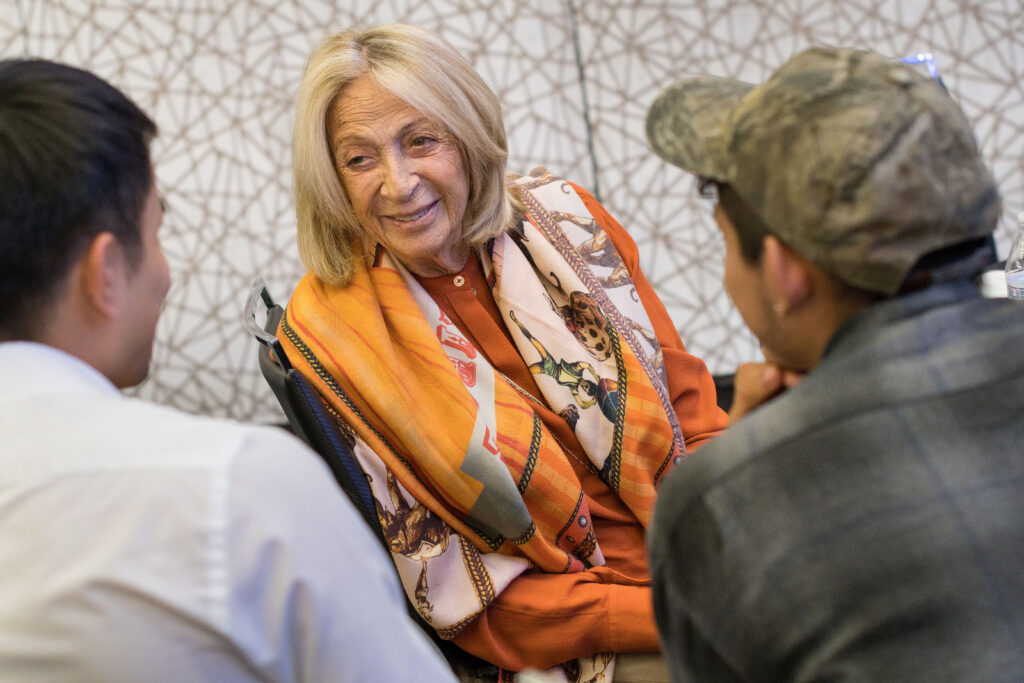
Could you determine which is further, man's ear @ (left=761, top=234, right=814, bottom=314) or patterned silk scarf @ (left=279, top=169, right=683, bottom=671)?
patterned silk scarf @ (left=279, top=169, right=683, bottom=671)

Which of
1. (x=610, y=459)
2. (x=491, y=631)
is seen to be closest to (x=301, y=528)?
(x=491, y=631)

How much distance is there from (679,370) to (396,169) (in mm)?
767

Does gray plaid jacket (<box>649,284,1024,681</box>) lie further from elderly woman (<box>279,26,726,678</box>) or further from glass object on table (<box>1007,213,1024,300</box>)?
glass object on table (<box>1007,213,1024,300</box>)

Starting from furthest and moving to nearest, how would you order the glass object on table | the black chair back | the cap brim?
the glass object on table, the black chair back, the cap brim

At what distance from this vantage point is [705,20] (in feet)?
10.7

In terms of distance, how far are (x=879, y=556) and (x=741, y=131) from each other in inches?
16.9

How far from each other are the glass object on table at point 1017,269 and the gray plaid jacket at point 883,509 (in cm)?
94

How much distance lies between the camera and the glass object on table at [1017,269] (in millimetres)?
1670

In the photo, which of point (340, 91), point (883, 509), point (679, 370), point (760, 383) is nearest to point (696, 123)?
point (760, 383)

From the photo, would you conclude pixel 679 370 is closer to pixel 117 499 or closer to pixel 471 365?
pixel 471 365

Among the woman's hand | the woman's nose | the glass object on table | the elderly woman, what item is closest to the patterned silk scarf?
the elderly woman

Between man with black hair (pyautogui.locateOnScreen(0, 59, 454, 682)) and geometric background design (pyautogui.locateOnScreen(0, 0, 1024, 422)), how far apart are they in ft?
8.21

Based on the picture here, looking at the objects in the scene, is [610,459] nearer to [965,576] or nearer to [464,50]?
[965,576]

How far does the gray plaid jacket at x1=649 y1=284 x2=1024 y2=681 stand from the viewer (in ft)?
2.58
